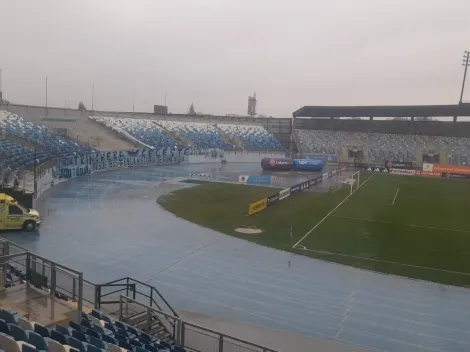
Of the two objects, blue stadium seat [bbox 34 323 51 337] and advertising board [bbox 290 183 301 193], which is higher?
blue stadium seat [bbox 34 323 51 337]

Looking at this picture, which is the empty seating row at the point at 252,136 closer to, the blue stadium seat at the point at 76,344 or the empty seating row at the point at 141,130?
the empty seating row at the point at 141,130

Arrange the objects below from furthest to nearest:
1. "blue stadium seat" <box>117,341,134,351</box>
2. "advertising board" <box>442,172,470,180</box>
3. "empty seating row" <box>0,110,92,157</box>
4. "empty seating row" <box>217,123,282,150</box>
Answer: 1. "empty seating row" <box>217,123,282,150</box>
2. "advertising board" <box>442,172,470,180</box>
3. "empty seating row" <box>0,110,92,157</box>
4. "blue stadium seat" <box>117,341,134,351</box>

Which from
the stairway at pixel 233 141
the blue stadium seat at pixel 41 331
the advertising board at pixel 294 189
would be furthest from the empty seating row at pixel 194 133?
the blue stadium seat at pixel 41 331

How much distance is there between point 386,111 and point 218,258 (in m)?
73.5

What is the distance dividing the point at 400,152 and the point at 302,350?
79.7 m

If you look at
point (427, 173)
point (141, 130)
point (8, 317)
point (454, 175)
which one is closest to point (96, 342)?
point (8, 317)

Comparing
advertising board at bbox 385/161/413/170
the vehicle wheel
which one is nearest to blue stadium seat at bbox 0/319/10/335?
the vehicle wheel

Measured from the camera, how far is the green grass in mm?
22023

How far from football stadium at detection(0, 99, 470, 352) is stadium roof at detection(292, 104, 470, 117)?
25923mm

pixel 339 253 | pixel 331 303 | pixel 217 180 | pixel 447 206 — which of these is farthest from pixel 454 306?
pixel 217 180

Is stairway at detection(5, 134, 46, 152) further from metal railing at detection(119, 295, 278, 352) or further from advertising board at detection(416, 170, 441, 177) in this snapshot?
advertising board at detection(416, 170, 441, 177)

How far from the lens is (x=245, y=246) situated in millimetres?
23984

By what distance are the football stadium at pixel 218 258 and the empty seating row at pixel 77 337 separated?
0.11ft

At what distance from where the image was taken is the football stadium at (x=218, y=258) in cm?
1164
